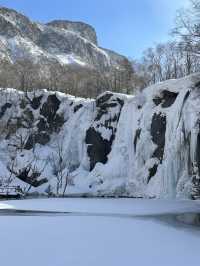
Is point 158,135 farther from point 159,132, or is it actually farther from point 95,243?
point 95,243

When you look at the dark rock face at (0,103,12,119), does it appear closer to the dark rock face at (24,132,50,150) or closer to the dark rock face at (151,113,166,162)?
the dark rock face at (24,132,50,150)

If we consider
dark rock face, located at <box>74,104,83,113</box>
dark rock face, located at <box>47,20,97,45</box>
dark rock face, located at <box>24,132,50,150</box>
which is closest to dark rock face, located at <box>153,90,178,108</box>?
dark rock face, located at <box>74,104,83,113</box>

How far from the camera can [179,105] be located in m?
29.7

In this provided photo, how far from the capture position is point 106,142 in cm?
4000

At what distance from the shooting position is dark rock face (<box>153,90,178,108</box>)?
1314 inches

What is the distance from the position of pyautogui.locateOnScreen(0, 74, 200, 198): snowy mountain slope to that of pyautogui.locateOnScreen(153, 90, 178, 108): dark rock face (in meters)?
0.07

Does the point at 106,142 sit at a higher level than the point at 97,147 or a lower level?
higher

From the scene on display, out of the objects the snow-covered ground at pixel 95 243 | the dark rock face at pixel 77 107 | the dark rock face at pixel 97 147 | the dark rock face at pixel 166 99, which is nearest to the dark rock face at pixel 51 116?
the dark rock face at pixel 77 107

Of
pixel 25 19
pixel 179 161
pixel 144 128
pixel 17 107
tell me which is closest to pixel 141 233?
pixel 179 161

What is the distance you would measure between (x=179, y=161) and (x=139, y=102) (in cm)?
1097

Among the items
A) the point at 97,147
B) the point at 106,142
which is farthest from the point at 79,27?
the point at 106,142

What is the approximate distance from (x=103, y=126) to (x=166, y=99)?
28.0 ft

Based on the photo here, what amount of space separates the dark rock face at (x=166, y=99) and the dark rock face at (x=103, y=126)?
6715 mm

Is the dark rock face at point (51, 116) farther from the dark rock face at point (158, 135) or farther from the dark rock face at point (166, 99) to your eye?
the dark rock face at point (158, 135)
